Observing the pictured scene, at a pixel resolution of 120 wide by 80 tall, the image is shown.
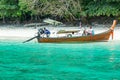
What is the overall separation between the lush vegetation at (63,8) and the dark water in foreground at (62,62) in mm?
8164

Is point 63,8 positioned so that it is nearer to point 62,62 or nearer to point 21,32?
point 21,32

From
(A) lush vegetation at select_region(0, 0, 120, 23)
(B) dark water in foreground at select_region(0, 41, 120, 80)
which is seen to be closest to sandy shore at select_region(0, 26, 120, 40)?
(A) lush vegetation at select_region(0, 0, 120, 23)

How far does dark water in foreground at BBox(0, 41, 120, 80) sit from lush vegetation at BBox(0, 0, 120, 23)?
816 cm

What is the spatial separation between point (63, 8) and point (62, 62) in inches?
640

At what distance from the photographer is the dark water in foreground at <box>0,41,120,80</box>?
13.8 m

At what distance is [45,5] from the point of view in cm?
3375

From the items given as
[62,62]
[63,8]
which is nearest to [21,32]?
[63,8]

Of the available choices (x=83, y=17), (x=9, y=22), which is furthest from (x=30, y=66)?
(x=9, y=22)

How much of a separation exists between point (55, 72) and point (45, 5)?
1973 cm

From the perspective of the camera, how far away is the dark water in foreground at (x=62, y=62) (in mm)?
13828

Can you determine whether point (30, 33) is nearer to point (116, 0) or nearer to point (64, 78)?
point (116, 0)

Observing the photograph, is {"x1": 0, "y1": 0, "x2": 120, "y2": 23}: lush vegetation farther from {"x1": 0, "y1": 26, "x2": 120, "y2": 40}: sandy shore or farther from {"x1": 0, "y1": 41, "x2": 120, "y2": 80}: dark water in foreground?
{"x1": 0, "y1": 41, "x2": 120, "y2": 80}: dark water in foreground

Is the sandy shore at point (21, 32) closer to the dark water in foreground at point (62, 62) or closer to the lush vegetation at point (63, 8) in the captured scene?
the lush vegetation at point (63, 8)

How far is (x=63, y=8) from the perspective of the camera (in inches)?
1298
